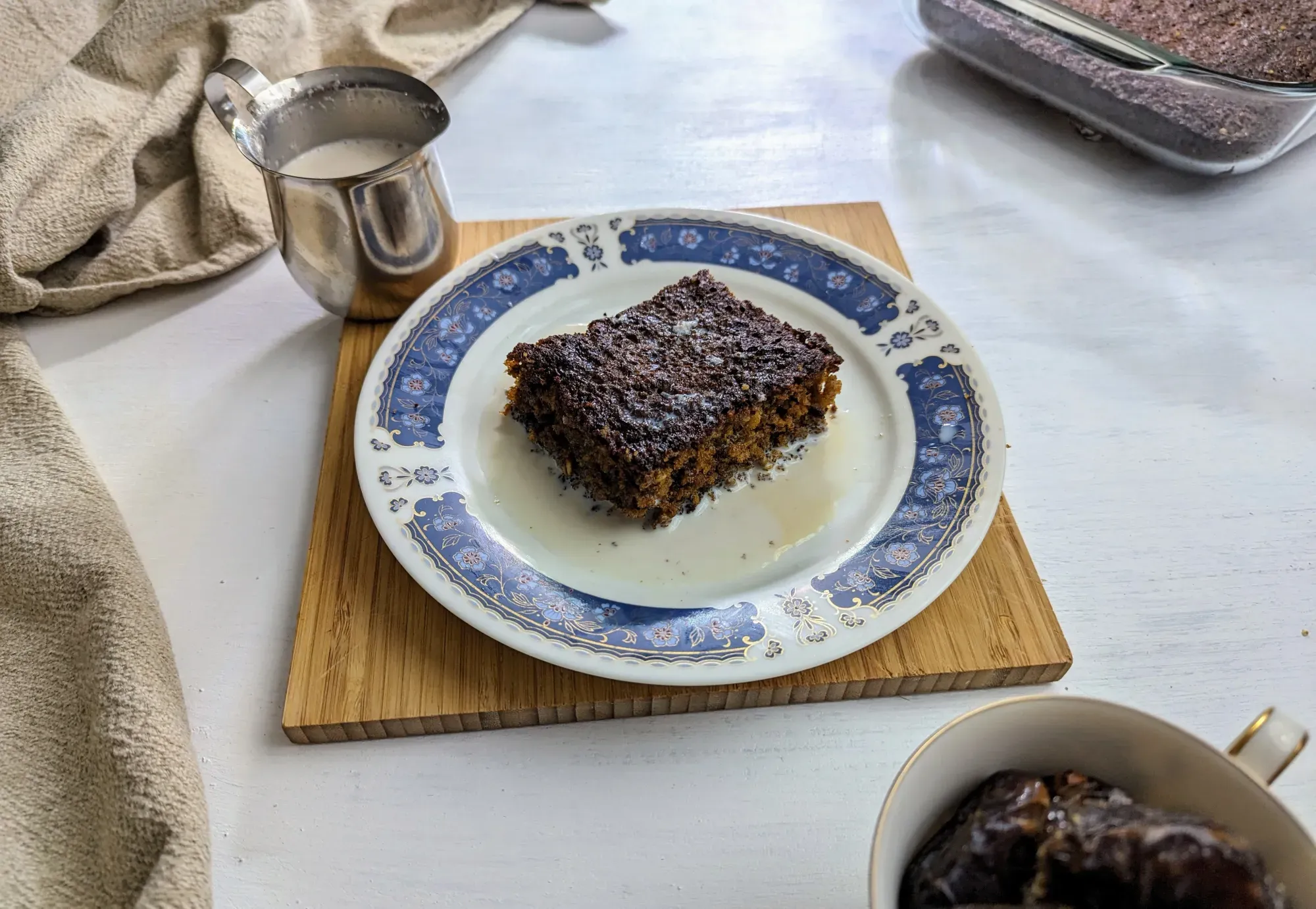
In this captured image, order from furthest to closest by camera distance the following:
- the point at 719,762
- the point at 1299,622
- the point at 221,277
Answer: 1. the point at 221,277
2. the point at 1299,622
3. the point at 719,762

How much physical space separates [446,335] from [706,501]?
0.45 m

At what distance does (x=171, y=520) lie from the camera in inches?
45.4

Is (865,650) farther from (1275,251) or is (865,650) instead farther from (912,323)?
(1275,251)

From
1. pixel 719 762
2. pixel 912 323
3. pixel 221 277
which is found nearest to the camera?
pixel 719 762

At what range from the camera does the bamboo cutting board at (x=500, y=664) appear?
96 cm

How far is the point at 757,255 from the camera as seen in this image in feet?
4.69

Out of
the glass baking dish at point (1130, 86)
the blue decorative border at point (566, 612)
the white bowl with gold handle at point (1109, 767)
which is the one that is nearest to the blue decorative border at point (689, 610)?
the blue decorative border at point (566, 612)

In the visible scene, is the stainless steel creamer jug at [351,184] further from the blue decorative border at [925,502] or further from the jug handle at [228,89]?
the blue decorative border at [925,502]

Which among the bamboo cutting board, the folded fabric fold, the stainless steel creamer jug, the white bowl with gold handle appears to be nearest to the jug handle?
the stainless steel creamer jug

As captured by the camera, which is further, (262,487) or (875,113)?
(875,113)

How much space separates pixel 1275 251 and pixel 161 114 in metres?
1.87

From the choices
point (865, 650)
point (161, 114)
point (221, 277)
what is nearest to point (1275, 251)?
point (865, 650)

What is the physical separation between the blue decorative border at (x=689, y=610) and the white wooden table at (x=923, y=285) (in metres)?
0.10

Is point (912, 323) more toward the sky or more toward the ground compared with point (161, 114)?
more toward the ground
